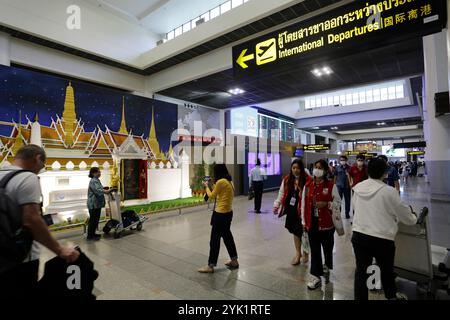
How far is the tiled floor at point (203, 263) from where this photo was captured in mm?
2820

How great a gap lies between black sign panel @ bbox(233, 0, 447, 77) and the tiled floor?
298 centimetres

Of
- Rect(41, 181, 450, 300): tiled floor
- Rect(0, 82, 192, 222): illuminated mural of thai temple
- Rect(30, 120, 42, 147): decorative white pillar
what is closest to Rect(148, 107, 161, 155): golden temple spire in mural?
Rect(0, 82, 192, 222): illuminated mural of thai temple

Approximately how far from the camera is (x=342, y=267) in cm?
346

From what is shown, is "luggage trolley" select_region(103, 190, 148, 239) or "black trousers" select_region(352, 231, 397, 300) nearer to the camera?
"black trousers" select_region(352, 231, 397, 300)

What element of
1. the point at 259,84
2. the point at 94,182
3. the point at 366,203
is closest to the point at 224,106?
the point at 259,84

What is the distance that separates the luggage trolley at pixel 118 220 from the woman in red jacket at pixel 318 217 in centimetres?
404

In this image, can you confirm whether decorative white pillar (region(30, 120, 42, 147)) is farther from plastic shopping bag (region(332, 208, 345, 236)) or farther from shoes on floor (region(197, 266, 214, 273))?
plastic shopping bag (region(332, 208, 345, 236))

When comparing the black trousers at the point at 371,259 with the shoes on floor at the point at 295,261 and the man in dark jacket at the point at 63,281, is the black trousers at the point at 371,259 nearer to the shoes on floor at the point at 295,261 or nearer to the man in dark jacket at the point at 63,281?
the shoes on floor at the point at 295,261

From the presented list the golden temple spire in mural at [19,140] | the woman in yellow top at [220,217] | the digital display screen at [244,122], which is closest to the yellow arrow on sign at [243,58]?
the woman in yellow top at [220,217]

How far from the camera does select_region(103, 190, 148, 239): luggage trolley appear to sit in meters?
5.32

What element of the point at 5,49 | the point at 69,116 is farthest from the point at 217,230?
the point at 5,49

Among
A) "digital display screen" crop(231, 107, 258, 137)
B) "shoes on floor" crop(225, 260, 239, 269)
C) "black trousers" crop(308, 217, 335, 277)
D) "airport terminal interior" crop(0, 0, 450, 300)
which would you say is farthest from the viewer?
"digital display screen" crop(231, 107, 258, 137)

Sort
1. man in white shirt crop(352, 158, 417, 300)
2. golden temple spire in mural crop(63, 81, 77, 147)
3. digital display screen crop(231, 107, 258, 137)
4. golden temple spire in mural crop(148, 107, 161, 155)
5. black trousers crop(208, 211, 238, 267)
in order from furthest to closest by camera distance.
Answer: digital display screen crop(231, 107, 258, 137) → golden temple spire in mural crop(148, 107, 161, 155) → golden temple spire in mural crop(63, 81, 77, 147) → black trousers crop(208, 211, 238, 267) → man in white shirt crop(352, 158, 417, 300)
